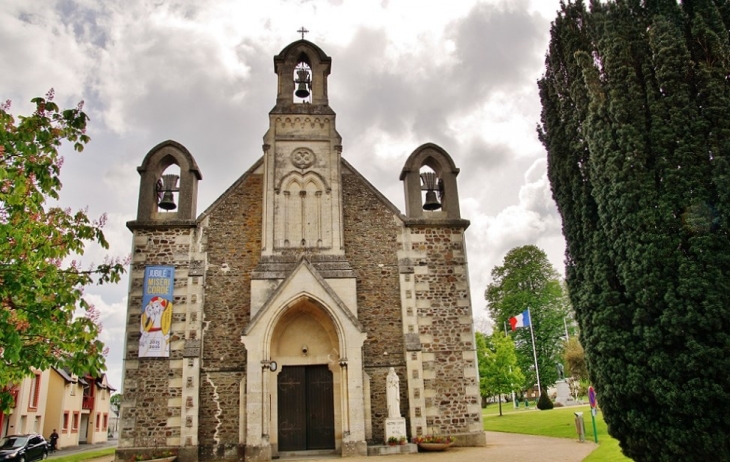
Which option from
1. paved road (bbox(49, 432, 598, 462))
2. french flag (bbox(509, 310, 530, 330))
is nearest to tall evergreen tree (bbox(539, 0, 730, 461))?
paved road (bbox(49, 432, 598, 462))

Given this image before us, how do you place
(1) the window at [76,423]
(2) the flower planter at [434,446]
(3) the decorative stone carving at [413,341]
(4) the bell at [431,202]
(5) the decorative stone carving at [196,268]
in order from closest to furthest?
(2) the flower planter at [434,446] → (3) the decorative stone carving at [413,341] → (5) the decorative stone carving at [196,268] → (4) the bell at [431,202] → (1) the window at [76,423]

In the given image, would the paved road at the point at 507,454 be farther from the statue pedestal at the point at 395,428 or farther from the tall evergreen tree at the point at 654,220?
the tall evergreen tree at the point at 654,220

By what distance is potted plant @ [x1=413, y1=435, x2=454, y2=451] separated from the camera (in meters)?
15.9

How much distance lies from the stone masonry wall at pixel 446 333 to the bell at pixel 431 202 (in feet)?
3.47

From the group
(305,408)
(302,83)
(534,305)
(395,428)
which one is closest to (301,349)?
(305,408)

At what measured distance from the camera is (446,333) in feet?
58.3

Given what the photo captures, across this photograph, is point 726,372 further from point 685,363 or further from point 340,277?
point 340,277

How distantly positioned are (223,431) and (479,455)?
24.2ft

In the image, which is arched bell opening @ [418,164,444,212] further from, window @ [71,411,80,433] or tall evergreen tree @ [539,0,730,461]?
window @ [71,411,80,433]

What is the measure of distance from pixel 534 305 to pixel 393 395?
92.0 ft

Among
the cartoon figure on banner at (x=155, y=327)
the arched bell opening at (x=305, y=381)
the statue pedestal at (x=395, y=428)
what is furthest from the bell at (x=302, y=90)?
the statue pedestal at (x=395, y=428)

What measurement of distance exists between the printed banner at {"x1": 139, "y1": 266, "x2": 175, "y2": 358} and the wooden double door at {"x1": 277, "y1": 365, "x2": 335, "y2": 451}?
3.76m

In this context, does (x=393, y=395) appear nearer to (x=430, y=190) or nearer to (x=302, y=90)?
(x=430, y=190)

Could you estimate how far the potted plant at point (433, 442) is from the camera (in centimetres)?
1588
